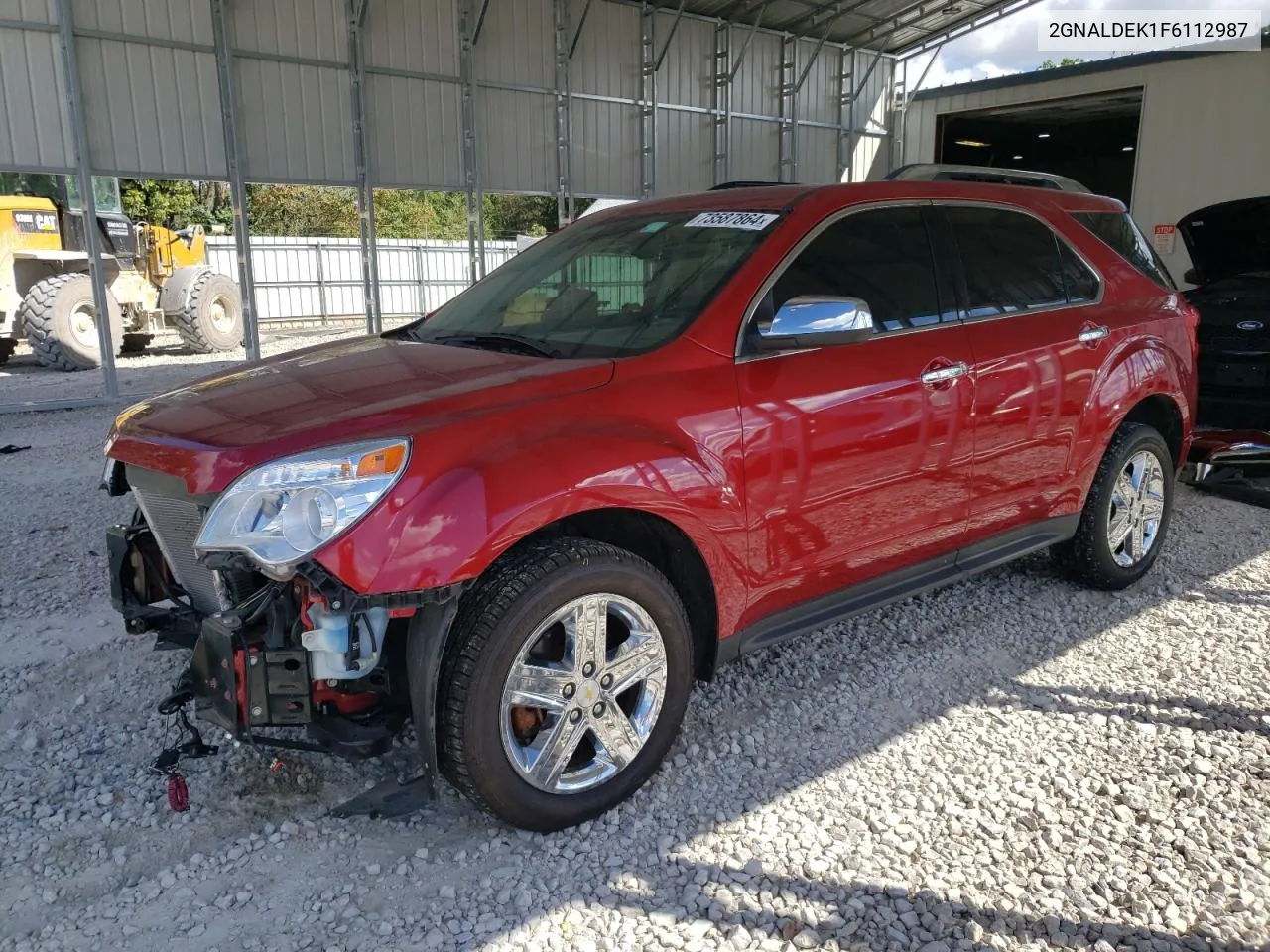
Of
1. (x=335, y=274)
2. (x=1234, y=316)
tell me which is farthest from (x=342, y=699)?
(x=335, y=274)

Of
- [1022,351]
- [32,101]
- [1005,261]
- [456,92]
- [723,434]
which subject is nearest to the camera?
[723,434]

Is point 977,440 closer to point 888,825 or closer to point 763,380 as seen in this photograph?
point 763,380

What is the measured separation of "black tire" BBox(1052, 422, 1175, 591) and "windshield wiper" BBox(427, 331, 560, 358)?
2630 millimetres

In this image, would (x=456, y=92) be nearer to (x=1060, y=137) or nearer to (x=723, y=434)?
(x=723, y=434)

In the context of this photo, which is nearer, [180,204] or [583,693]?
[583,693]

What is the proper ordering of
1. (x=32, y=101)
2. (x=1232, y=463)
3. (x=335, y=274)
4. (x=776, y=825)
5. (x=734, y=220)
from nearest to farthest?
(x=776, y=825), (x=734, y=220), (x=1232, y=463), (x=32, y=101), (x=335, y=274)

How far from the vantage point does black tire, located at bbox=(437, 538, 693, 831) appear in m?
2.46

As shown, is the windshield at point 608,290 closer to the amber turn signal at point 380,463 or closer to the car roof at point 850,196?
A: the car roof at point 850,196

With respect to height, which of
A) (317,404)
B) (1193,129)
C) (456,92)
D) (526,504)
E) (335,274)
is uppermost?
(456,92)

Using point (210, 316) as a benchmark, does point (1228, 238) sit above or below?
above

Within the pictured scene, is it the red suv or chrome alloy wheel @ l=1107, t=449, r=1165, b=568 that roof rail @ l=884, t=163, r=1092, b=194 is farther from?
chrome alloy wheel @ l=1107, t=449, r=1165, b=568

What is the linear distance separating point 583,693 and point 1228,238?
6213 millimetres

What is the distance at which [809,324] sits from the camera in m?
3.02

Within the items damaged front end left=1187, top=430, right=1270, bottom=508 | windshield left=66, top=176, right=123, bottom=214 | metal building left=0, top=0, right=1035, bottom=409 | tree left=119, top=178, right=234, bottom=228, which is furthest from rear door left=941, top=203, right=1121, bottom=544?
tree left=119, top=178, right=234, bottom=228
